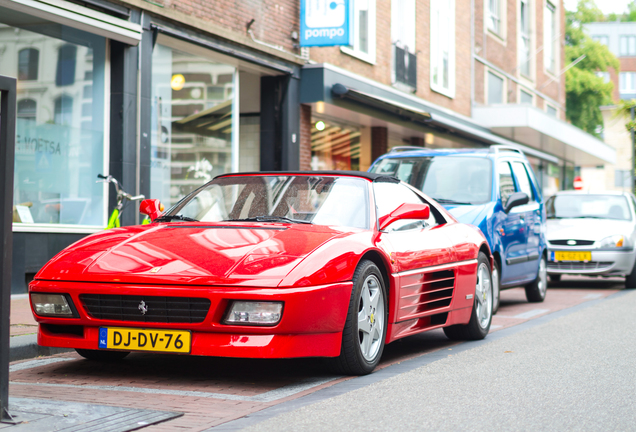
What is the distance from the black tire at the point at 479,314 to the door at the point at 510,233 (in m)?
1.73

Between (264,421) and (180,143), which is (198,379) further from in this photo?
(180,143)

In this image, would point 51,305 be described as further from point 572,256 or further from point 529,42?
point 529,42

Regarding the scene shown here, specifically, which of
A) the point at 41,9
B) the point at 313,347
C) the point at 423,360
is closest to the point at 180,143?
the point at 41,9

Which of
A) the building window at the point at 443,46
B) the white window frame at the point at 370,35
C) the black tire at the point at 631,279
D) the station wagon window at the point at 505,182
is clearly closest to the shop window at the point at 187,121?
the white window frame at the point at 370,35

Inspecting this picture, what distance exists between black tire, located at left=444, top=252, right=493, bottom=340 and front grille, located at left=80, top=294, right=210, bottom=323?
321 centimetres

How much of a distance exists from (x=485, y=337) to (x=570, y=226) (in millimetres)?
7118

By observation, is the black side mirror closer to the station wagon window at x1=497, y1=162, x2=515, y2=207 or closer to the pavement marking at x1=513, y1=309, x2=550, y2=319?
the station wagon window at x1=497, y1=162, x2=515, y2=207

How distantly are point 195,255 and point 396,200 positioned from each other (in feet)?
6.63

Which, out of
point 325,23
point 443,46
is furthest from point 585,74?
point 325,23

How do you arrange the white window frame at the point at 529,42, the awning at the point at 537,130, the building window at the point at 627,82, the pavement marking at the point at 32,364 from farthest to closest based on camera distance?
the building window at the point at 627,82 < the white window frame at the point at 529,42 < the awning at the point at 537,130 < the pavement marking at the point at 32,364

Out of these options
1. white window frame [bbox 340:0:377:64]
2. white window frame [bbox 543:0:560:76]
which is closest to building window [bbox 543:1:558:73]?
white window frame [bbox 543:0:560:76]

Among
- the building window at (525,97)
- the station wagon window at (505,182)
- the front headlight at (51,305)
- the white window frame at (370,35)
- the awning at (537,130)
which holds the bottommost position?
the front headlight at (51,305)

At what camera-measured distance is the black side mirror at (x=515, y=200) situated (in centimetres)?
973

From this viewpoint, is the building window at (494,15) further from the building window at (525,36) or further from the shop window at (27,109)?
the shop window at (27,109)
